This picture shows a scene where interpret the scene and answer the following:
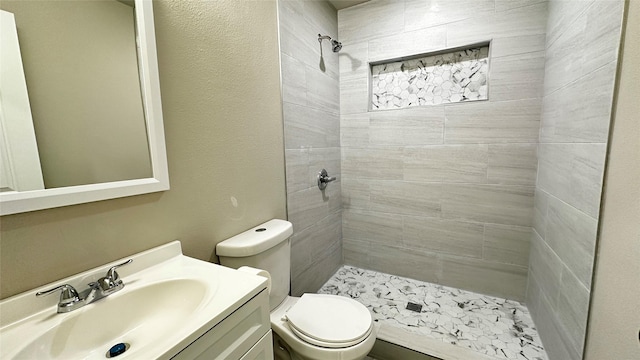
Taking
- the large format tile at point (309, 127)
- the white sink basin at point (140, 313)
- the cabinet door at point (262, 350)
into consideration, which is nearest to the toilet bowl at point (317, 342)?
the cabinet door at point (262, 350)

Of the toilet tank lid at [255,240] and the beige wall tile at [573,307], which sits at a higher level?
the toilet tank lid at [255,240]

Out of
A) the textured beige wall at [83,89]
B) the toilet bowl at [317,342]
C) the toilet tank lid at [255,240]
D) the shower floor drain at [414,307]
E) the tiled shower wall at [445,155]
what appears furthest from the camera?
the shower floor drain at [414,307]

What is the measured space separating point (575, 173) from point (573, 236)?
0.30 m

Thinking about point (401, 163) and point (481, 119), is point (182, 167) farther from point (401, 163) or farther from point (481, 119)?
point (481, 119)

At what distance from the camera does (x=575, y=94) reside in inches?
50.0

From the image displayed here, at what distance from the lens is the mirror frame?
802 mm

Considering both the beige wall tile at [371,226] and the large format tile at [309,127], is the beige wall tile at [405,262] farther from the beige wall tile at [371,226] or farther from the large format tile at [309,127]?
the large format tile at [309,127]

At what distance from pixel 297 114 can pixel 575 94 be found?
1.50 meters

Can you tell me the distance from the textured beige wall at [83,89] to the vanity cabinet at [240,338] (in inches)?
24.3

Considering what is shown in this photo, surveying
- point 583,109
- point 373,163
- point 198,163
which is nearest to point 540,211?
point 583,109

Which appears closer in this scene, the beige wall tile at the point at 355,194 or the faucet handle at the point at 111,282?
the faucet handle at the point at 111,282

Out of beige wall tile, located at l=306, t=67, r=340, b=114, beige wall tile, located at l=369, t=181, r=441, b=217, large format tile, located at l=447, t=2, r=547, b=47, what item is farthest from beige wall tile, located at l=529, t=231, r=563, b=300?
beige wall tile, located at l=306, t=67, r=340, b=114

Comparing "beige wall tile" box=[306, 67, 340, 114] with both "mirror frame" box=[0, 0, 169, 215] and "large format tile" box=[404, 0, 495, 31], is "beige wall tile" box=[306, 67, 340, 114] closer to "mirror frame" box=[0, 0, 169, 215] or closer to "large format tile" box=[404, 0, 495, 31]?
"large format tile" box=[404, 0, 495, 31]

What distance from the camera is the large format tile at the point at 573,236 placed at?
1076mm
